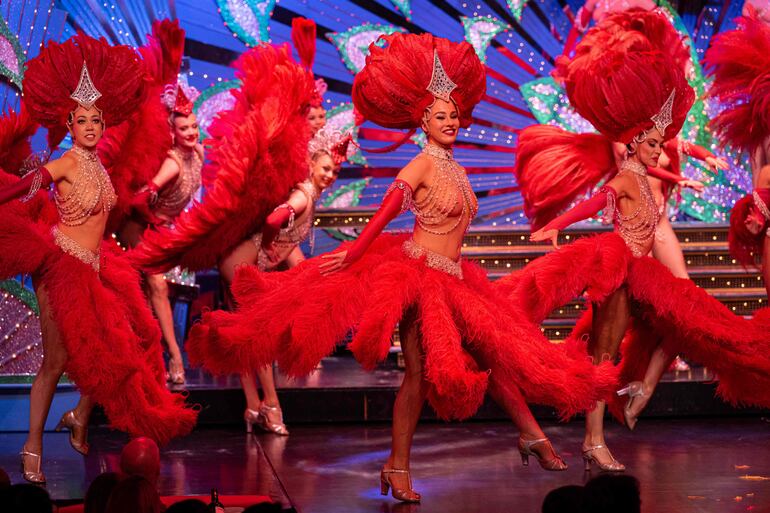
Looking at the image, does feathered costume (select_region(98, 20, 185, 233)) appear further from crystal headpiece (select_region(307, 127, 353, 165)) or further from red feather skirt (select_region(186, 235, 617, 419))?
red feather skirt (select_region(186, 235, 617, 419))

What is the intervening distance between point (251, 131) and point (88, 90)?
4.01 feet

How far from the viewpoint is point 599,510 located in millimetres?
2354

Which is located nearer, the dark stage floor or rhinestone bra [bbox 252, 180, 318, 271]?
the dark stage floor

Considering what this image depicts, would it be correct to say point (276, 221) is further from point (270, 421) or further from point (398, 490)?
point (398, 490)

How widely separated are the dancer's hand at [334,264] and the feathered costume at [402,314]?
0.10 feet

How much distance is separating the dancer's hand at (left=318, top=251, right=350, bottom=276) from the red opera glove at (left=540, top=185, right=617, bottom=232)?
1002 millimetres

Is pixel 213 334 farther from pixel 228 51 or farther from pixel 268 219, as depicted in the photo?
pixel 228 51

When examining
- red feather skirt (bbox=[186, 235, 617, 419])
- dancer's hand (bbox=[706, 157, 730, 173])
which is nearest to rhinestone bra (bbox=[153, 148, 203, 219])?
red feather skirt (bbox=[186, 235, 617, 419])

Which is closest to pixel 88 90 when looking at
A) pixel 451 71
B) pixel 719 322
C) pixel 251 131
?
pixel 251 131

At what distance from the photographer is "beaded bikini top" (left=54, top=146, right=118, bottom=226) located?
5039 mm

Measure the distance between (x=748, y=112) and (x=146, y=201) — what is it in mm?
3623

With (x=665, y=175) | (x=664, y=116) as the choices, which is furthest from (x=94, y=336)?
(x=665, y=175)

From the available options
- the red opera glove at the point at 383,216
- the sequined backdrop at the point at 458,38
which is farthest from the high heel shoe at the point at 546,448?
the sequined backdrop at the point at 458,38

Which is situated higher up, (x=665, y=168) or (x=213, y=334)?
(x=665, y=168)
